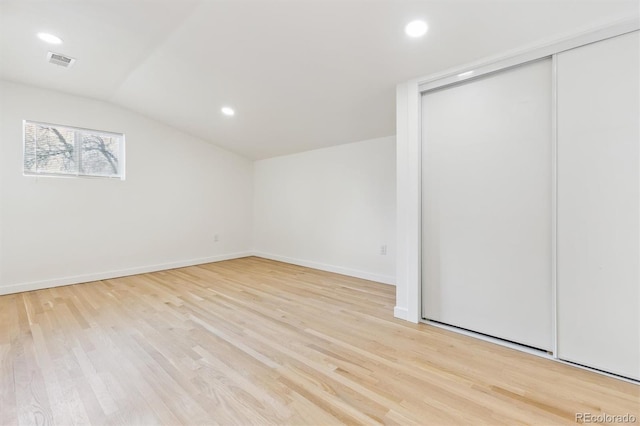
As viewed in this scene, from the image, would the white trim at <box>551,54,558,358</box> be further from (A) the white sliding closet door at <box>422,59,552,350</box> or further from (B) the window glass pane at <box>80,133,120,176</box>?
(B) the window glass pane at <box>80,133,120,176</box>

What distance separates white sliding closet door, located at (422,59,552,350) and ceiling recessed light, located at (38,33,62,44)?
3.40 metres

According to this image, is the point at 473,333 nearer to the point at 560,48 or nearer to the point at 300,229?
the point at 560,48

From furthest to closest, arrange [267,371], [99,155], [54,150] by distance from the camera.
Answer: [99,155] < [54,150] < [267,371]

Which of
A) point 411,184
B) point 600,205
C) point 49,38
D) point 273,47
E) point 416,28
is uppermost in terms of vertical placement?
point 49,38

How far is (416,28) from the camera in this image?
200 centimetres

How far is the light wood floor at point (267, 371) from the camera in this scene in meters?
1.40

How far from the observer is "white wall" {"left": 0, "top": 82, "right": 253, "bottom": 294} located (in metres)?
3.37

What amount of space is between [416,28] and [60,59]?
3.50 metres

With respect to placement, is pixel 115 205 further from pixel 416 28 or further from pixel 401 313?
pixel 416 28

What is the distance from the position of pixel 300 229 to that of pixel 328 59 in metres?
3.00

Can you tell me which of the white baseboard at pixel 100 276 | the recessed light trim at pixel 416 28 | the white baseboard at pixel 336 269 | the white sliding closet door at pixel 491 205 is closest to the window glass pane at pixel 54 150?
the white baseboard at pixel 100 276

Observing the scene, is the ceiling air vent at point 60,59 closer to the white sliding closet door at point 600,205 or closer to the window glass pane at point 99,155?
the window glass pane at point 99,155

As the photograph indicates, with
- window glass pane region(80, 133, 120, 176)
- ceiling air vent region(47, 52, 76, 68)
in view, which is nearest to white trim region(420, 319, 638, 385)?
ceiling air vent region(47, 52, 76, 68)

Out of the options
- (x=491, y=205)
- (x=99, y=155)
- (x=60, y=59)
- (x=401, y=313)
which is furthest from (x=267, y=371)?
(x=99, y=155)
